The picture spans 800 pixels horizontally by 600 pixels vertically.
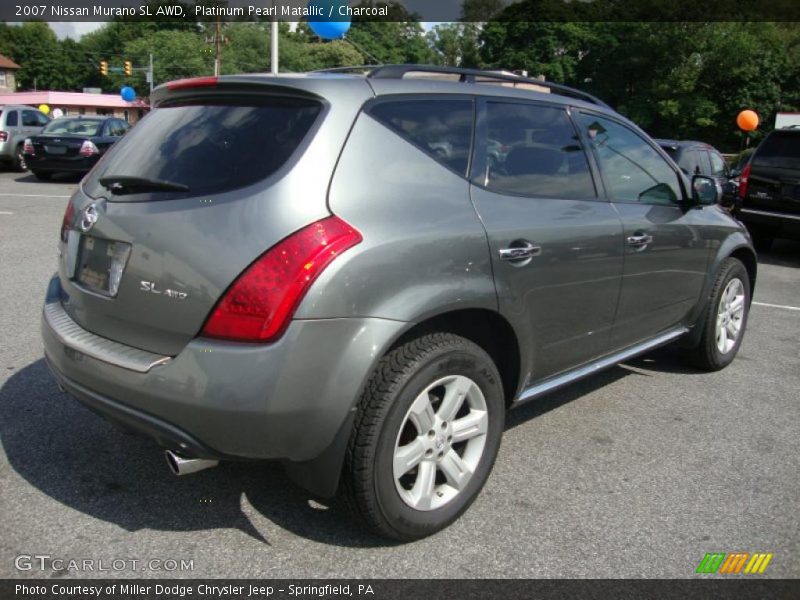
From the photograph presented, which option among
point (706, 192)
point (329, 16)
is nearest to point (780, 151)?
point (706, 192)

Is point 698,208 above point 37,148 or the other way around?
above

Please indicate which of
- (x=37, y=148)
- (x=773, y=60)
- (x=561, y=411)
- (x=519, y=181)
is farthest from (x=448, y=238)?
(x=773, y=60)

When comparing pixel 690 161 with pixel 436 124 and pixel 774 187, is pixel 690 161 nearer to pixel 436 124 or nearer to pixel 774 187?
pixel 774 187

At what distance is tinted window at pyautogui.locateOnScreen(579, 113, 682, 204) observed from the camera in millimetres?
3715

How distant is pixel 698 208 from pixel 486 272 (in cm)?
226

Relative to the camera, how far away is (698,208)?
4430 mm

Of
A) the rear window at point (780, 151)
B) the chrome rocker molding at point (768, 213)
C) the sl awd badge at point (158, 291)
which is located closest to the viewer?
the sl awd badge at point (158, 291)

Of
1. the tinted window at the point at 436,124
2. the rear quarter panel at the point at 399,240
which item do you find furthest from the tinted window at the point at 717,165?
the rear quarter panel at the point at 399,240

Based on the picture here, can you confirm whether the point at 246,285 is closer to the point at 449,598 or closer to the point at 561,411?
the point at 449,598

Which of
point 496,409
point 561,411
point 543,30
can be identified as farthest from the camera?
point 543,30

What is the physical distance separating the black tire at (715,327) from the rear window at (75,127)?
15.0 meters

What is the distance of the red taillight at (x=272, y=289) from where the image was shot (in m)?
2.27

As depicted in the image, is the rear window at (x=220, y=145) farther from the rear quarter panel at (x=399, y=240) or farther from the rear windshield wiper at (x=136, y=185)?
the rear quarter panel at (x=399, y=240)

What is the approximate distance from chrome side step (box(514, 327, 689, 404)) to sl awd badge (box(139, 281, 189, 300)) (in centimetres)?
157
